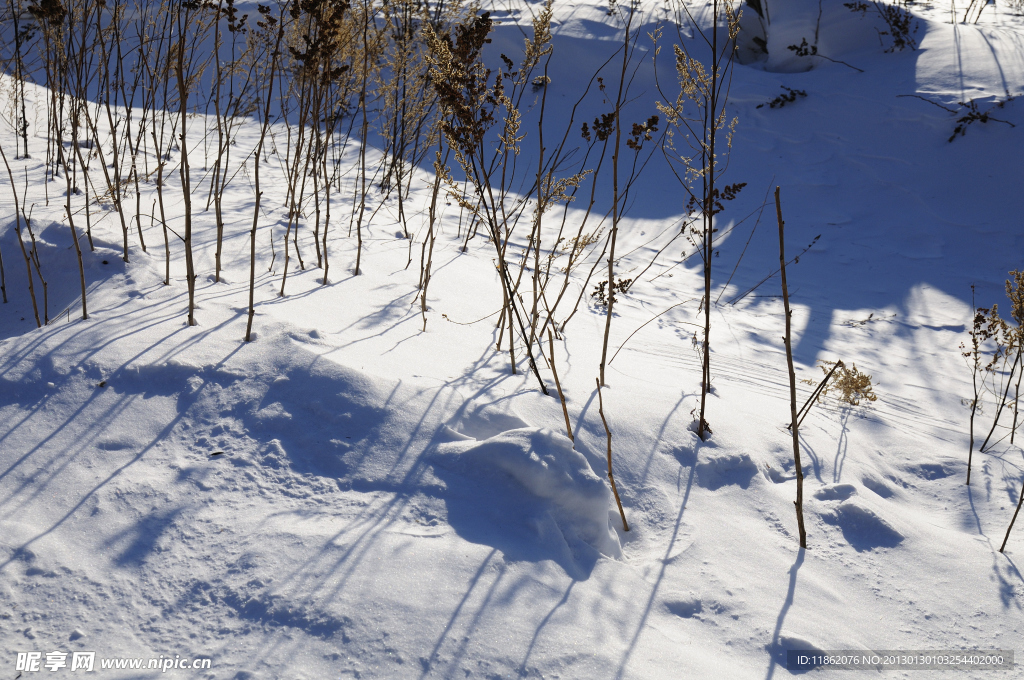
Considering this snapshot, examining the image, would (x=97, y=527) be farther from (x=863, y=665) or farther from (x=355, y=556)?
(x=863, y=665)

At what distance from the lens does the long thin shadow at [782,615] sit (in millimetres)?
1197

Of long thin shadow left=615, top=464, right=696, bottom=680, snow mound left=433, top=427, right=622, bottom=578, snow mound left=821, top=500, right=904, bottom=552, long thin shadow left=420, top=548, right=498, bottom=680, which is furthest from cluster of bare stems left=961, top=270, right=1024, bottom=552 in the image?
long thin shadow left=420, top=548, right=498, bottom=680

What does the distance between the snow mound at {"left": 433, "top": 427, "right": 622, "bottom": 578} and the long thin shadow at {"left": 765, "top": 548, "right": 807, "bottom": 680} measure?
1.17 ft

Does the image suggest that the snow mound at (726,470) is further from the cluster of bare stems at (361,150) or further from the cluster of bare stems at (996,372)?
the cluster of bare stems at (996,372)

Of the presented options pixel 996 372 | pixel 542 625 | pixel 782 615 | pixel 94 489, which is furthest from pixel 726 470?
pixel 996 372

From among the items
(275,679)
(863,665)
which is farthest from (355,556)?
(863,665)

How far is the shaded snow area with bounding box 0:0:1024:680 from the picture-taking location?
44.4 inches

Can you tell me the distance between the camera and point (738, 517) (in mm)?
1621

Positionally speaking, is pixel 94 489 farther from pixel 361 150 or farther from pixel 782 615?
pixel 361 150

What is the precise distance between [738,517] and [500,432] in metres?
0.67

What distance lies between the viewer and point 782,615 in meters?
1.31

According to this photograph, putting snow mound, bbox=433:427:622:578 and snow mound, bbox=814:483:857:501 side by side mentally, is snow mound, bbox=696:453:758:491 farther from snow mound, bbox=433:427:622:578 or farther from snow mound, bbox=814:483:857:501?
snow mound, bbox=433:427:622:578

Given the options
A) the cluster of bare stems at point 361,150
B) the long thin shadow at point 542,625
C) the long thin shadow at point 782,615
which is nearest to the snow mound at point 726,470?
the cluster of bare stems at point 361,150

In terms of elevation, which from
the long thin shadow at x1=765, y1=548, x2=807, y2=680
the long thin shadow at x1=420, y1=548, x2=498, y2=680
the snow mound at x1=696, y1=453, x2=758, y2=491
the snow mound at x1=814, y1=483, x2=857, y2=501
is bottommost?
the snow mound at x1=814, y1=483, x2=857, y2=501
